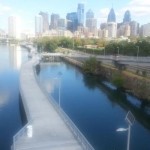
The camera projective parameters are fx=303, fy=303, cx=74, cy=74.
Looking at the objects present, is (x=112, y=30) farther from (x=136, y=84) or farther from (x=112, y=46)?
(x=136, y=84)

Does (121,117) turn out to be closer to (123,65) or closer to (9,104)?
(9,104)

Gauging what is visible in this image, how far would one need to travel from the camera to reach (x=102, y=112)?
22.4m

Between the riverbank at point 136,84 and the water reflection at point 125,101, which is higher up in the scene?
the riverbank at point 136,84

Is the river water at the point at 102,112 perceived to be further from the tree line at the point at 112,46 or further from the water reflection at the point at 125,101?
the tree line at the point at 112,46

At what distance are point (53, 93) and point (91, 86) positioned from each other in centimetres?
760

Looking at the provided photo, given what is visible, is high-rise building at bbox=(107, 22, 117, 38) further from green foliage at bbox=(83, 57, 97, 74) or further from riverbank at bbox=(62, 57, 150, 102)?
riverbank at bbox=(62, 57, 150, 102)

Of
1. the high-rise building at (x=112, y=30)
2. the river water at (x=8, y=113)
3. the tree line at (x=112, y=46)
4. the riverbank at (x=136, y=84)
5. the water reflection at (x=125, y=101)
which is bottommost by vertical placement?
the water reflection at (x=125, y=101)

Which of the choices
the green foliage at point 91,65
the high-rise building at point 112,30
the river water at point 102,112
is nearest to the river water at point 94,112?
the river water at point 102,112

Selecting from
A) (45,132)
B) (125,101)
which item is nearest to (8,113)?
(45,132)

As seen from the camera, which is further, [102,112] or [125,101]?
[125,101]

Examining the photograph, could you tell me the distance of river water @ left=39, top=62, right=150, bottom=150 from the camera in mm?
16609

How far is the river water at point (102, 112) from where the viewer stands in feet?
54.5

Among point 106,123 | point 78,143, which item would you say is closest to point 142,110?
point 106,123

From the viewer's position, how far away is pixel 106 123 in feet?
64.3
